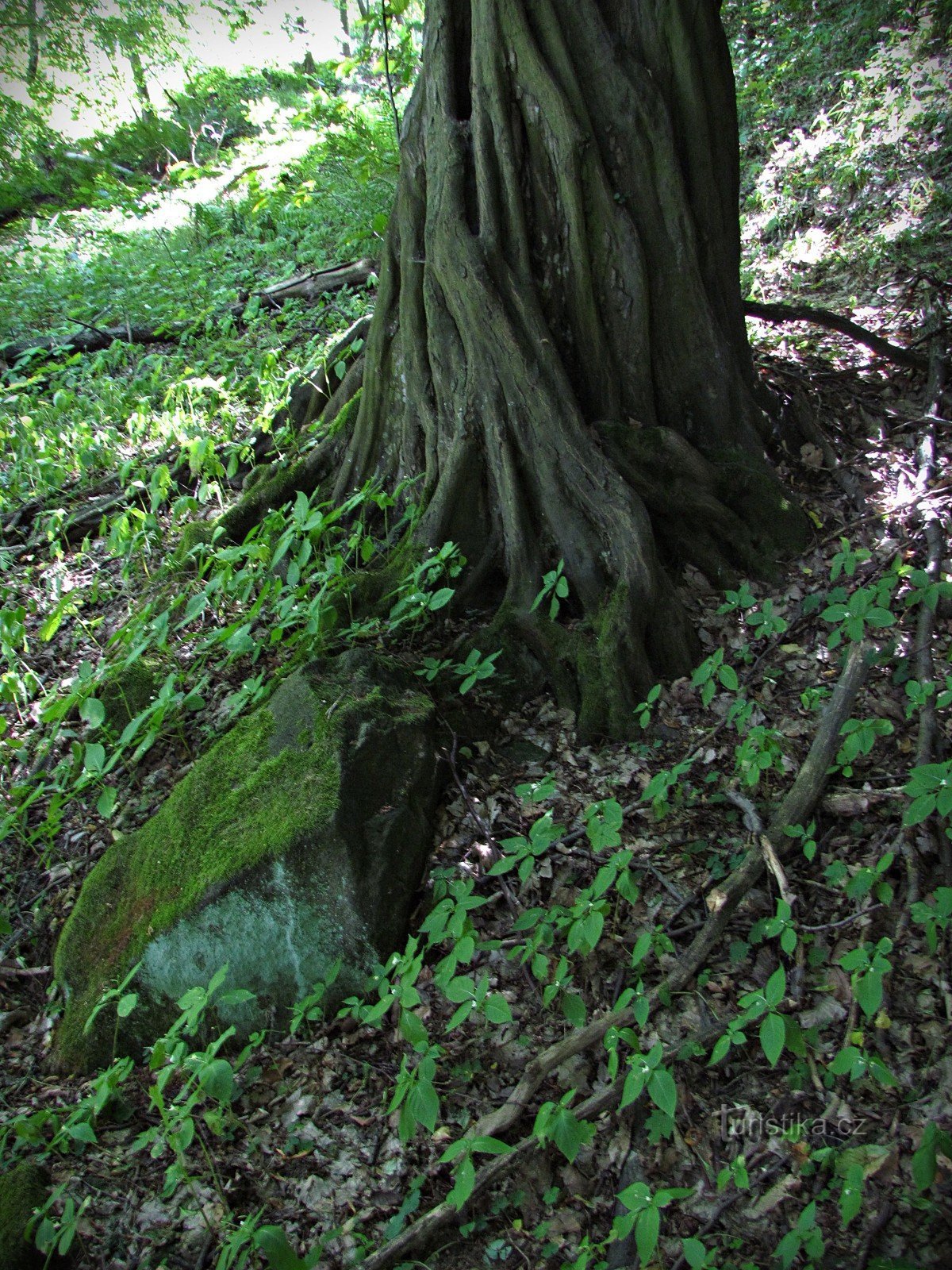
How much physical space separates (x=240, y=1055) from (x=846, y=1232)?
5.66 feet

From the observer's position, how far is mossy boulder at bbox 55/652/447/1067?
2723 mm

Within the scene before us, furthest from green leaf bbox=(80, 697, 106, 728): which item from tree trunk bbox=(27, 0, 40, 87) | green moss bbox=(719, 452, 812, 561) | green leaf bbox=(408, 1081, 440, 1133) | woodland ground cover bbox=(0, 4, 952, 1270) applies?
tree trunk bbox=(27, 0, 40, 87)

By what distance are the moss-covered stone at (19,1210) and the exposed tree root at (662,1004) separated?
950 millimetres

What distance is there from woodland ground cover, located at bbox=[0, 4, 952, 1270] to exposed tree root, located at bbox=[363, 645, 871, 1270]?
14 millimetres

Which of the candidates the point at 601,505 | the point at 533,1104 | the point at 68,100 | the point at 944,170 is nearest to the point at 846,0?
the point at 944,170

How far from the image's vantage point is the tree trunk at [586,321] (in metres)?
3.66

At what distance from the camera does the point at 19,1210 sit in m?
2.28

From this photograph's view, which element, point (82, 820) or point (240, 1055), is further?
point (82, 820)

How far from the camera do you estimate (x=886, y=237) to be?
6535 millimetres

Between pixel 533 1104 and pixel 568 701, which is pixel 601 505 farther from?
pixel 533 1104

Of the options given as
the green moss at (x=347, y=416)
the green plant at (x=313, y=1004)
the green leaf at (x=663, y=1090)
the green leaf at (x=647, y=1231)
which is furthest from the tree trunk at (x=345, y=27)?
the green leaf at (x=647, y=1231)

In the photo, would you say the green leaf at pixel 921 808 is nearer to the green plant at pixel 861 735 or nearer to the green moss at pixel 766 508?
the green plant at pixel 861 735

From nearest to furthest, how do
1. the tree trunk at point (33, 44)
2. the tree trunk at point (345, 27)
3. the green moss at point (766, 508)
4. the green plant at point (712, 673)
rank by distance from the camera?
the green plant at point (712, 673) → the green moss at point (766, 508) → the tree trunk at point (33, 44) → the tree trunk at point (345, 27)

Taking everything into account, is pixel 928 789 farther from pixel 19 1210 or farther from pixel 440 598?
pixel 19 1210
